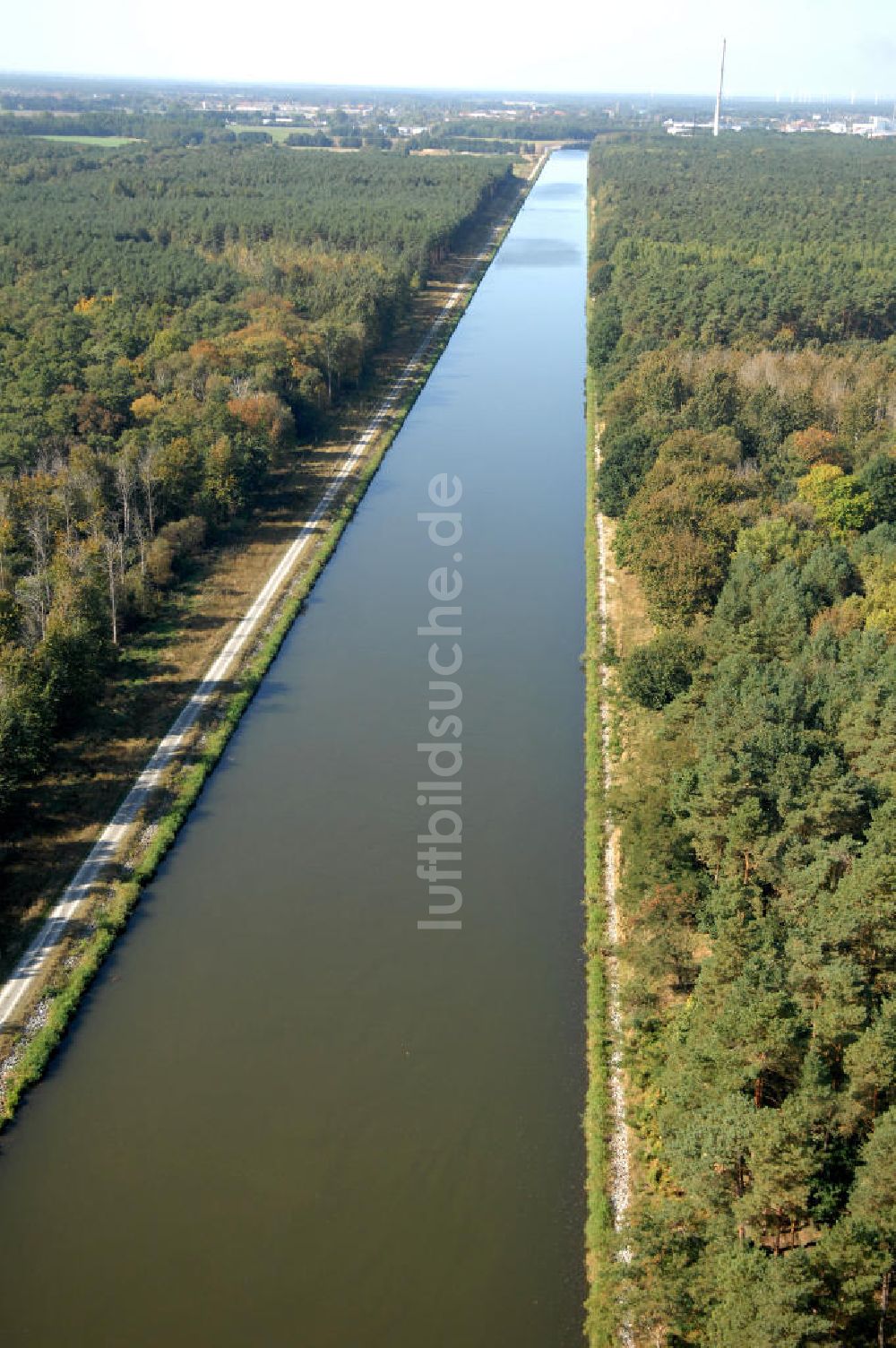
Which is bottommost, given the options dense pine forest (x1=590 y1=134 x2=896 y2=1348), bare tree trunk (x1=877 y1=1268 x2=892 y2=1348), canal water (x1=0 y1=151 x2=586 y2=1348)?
canal water (x1=0 y1=151 x2=586 y2=1348)

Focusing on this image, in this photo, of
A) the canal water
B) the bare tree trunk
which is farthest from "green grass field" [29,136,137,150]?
the bare tree trunk

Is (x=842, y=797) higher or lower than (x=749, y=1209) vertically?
higher

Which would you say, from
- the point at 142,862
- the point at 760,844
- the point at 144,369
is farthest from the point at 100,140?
the point at 760,844

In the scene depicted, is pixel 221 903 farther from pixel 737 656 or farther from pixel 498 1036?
pixel 737 656

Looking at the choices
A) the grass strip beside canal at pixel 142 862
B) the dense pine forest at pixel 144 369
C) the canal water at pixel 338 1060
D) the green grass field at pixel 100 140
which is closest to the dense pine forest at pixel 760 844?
the canal water at pixel 338 1060

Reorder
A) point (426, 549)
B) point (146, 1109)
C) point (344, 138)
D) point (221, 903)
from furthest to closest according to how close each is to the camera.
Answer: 1. point (344, 138)
2. point (426, 549)
3. point (221, 903)
4. point (146, 1109)

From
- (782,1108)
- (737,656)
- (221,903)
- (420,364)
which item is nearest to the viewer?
(782,1108)

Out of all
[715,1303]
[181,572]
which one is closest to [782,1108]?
[715,1303]

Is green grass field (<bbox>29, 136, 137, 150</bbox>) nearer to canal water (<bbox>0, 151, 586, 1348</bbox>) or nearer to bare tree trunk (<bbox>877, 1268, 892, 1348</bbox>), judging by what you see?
canal water (<bbox>0, 151, 586, 1348</bbox>)
